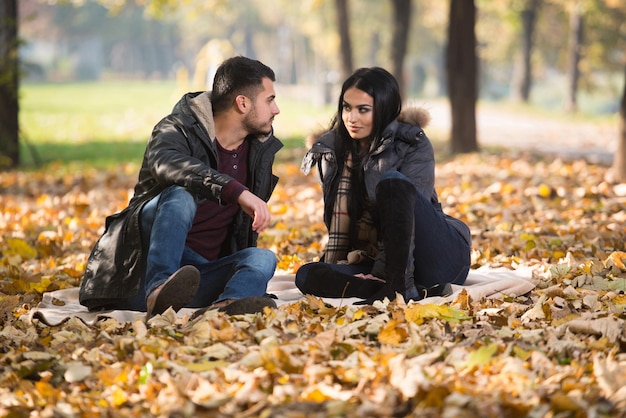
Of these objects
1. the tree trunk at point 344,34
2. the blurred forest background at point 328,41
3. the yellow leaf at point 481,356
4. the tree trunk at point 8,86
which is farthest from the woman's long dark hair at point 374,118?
the tree trunk at point 344,34

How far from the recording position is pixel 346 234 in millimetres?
5285

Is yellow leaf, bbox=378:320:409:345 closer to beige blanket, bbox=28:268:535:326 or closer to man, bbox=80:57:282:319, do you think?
man, bbox=80:57:282:319

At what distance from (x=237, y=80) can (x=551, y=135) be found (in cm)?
1706

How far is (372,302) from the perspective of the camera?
15.4 ft

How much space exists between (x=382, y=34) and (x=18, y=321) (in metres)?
55.4

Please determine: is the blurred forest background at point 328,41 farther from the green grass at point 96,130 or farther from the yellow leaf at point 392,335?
the yellow leaf at point 392,335

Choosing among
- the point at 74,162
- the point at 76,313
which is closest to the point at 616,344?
the point at 76,313

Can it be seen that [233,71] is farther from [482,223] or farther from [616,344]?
[482,223]

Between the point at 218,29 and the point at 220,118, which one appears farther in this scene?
the point at 218,29

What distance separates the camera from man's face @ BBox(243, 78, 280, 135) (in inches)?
192

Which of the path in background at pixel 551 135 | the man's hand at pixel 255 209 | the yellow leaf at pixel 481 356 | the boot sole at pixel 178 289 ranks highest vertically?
the man's hand at pixel 255 209

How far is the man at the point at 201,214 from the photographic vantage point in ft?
14.6

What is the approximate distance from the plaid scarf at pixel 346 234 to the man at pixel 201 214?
1.30ft

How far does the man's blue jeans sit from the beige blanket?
0.19 meters
